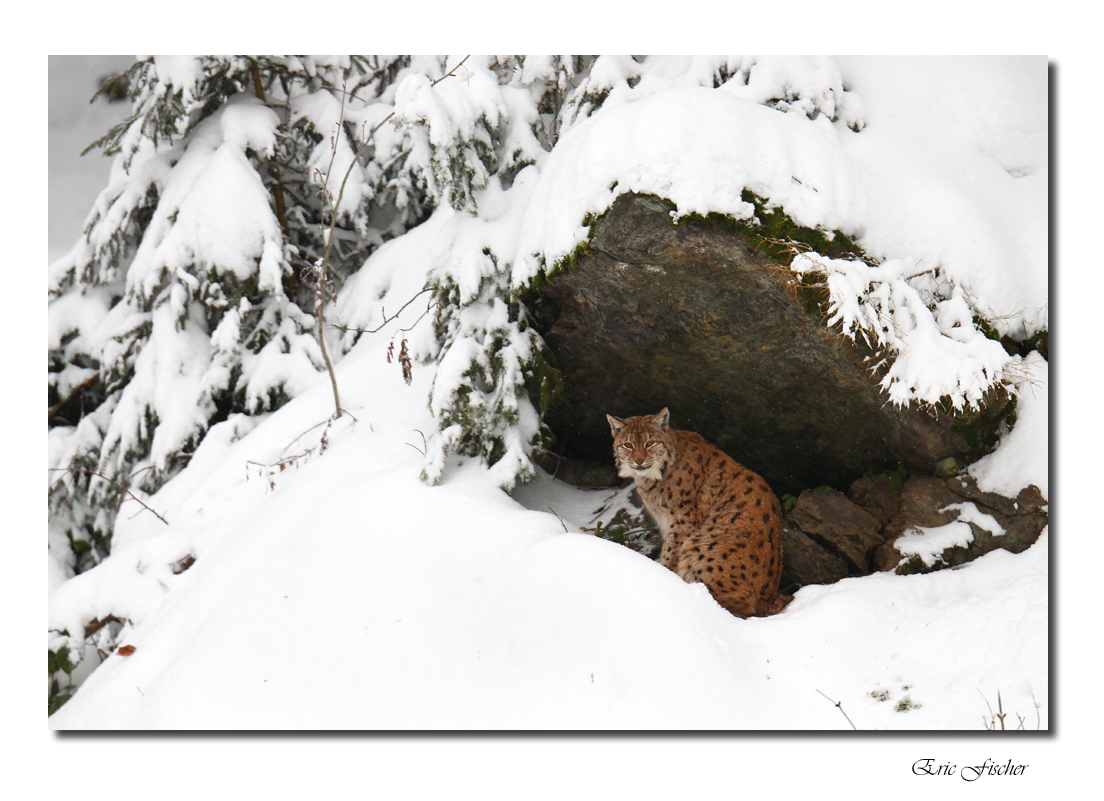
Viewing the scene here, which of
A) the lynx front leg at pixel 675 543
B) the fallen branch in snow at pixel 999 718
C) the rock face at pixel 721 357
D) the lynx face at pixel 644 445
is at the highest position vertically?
the rock face at pixel 721 357

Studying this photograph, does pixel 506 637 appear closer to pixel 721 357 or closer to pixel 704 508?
pixel 704 508

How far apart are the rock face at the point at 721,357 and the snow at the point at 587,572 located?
0.87ft

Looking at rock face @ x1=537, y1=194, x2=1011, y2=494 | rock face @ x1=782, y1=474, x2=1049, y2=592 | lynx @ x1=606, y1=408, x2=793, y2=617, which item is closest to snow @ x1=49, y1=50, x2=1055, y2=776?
rock face @ x1=782, y1=474, x2=1049, y2=592

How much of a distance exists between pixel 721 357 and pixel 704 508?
110cm

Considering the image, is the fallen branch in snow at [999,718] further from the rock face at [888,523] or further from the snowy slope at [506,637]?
the rock face at [888,523]

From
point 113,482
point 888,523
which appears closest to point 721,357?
point 888,523

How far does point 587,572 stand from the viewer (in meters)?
3.53

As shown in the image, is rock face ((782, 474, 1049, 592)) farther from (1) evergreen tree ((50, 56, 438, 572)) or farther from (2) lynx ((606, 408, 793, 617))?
(1) evergreen tree ((50, 56, 438, 572))

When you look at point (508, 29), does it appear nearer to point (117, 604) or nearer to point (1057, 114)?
point (1057, 114)

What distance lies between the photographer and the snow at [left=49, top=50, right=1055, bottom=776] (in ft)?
10.8

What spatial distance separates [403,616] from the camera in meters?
3.74

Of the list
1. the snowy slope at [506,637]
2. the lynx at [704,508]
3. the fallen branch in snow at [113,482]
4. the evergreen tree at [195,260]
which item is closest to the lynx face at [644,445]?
the lynx at [704,508]

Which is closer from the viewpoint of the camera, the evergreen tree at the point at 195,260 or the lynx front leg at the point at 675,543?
the lynx front leg at the point at 675,543

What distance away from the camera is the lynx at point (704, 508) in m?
4.35
